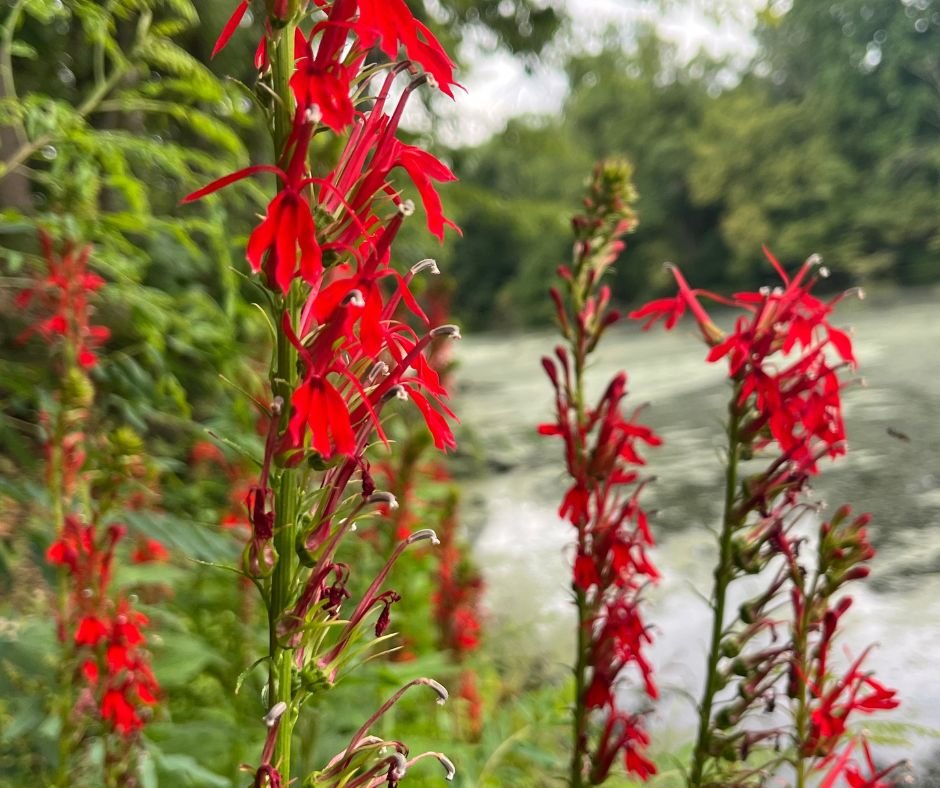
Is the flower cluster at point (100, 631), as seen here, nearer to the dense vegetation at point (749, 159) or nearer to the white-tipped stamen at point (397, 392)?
the white-tipped stamen at point (397, 392)

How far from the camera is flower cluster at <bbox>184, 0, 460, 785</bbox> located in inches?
16.3

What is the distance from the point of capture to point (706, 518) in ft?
10.0

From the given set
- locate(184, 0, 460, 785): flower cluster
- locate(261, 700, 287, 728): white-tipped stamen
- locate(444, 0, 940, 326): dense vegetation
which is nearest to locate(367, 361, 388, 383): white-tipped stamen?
locate(184, 0, 460, 785): flower cluster

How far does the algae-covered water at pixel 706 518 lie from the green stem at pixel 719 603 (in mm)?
44

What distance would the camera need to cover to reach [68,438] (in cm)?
114

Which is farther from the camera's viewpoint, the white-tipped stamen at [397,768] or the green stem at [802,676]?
the green stem at [802,676]

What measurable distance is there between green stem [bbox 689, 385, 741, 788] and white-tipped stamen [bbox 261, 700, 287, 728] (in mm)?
531

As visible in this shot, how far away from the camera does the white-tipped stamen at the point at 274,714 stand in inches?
17.6

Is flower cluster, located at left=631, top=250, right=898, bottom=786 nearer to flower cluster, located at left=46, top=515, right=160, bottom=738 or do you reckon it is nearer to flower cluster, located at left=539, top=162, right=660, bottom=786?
flower cluster, located at left=539, top=162, right=660, bottom=786

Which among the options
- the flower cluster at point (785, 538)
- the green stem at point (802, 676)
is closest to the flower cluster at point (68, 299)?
the flower cluster at point (785, 538)

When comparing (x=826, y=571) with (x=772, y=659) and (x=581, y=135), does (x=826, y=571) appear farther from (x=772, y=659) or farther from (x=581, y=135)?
(x=581, y=135)

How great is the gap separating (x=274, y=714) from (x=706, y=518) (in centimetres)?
286

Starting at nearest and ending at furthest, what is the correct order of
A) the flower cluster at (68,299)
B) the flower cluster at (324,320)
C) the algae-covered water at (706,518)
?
1. the flower cluster at (324,320)
2. the flower cluster at (68,299)
3. the algae-covered water at (706,518)

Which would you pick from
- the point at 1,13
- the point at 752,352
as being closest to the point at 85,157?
the point at 1,13
